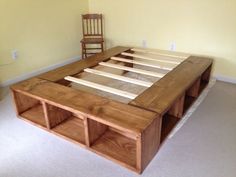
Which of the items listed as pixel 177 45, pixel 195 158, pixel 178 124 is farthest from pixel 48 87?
pixel 177 45

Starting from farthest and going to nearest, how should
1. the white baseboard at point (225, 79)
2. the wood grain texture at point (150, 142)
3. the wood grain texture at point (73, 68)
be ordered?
the white baseboard at point (225, 79) → the wood grain texture at point (73, 68) → the wood grain texture at point (150, 142)

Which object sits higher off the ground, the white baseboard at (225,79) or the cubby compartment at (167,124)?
the white baseboard at (225,79)

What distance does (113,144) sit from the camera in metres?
1.76

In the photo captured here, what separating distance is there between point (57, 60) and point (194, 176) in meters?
2.64

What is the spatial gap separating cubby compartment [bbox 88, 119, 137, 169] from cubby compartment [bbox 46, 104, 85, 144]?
0.12m

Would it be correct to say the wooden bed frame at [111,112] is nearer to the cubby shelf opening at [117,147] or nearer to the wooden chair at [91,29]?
the cubby shelf opening at [117,147]

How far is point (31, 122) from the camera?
2057 mm

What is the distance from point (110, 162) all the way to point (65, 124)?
57 cm

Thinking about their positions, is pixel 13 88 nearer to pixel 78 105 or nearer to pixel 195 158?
pixel 78 105

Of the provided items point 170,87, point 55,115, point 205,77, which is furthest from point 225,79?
point 55,115

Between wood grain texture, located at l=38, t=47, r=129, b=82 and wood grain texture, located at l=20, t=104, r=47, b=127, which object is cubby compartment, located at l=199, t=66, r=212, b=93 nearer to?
wood grain texture, located at l=38, t=47, r=129, b=82

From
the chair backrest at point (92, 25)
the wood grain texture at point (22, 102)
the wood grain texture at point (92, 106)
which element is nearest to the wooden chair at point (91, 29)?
the chair backrest at point (92, 25)

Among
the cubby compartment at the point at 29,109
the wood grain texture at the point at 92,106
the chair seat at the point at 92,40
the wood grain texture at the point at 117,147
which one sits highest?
the chair seat at the point at 92,40

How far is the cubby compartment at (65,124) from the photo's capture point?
6.12ft
